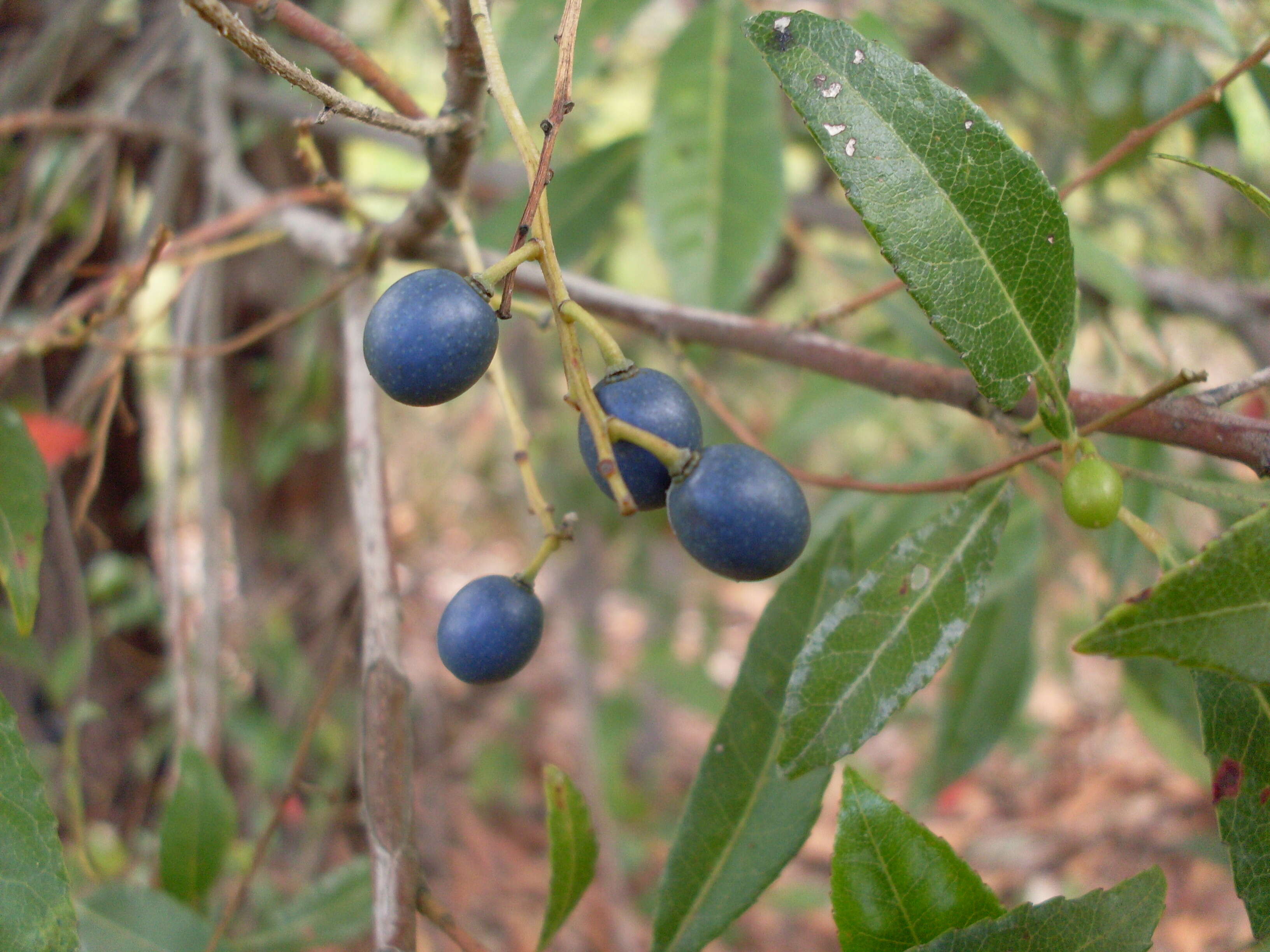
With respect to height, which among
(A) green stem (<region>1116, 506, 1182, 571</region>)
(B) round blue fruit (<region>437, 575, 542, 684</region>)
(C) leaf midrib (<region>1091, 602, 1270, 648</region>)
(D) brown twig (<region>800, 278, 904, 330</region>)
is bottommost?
(B) round blue fruit (<region>437, 575, 542, 684</region>)

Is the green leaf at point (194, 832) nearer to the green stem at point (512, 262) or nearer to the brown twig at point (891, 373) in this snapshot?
the brown twig at point (891, 373)

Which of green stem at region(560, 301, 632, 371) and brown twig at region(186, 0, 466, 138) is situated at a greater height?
brown twig at region(186, 0, 466, 138)

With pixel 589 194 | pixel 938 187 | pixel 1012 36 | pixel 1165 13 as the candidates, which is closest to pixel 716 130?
pixel 589 194

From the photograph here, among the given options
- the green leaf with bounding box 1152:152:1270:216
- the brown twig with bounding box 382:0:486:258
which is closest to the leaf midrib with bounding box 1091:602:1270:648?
the green leaf with bounding box 1152:152:1270:216

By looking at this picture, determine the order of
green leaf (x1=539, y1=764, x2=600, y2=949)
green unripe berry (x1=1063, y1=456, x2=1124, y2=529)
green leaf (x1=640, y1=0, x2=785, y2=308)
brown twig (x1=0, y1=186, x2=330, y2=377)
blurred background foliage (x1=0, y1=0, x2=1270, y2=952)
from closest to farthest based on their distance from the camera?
green unripe berry (x1=1063, y1=456, x2=1124, y2=529) < green leaf (x1=539, y1=764, x2=600, y2=949) < brown twig (x1=0, y1=186, x2=330, y2=377) < green leaf (x1=640, y1=0, x2=785, y2=308) < blurred background foliage (x1=0, y1=0, x2=1270, y2=952)

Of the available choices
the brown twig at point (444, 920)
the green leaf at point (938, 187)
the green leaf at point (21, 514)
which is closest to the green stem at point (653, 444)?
the green leaf at point (938, 187)

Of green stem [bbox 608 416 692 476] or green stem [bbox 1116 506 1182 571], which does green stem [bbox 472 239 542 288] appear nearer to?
green stem [bbox 608 416 692 476]

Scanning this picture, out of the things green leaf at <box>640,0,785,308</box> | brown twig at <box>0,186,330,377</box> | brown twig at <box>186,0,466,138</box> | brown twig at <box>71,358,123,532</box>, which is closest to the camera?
brown twig at <box>186,0,466,138</box>

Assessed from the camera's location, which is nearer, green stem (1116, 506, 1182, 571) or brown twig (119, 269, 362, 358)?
green stem (1116, 506, 1182, 571)
